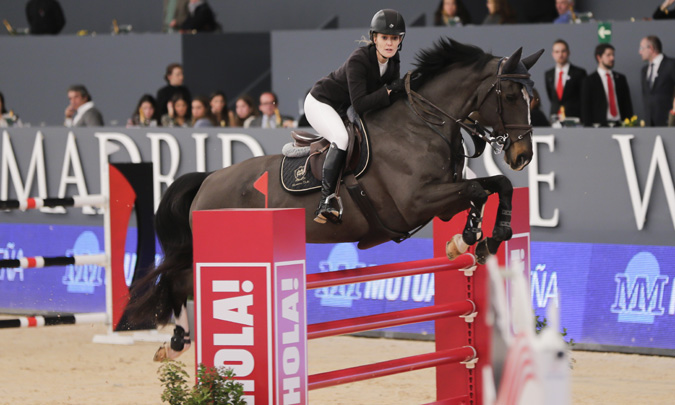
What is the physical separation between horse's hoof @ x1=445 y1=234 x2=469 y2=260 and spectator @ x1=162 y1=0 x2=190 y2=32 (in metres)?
8.93

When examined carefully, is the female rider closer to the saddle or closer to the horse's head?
the saddle

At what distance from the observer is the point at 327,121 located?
4.92 m

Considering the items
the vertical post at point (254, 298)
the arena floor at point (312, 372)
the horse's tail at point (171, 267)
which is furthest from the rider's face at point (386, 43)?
the arena floor at point (312, 372)

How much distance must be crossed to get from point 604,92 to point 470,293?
172 inches

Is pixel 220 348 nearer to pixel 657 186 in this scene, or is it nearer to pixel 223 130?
pixel 657 186

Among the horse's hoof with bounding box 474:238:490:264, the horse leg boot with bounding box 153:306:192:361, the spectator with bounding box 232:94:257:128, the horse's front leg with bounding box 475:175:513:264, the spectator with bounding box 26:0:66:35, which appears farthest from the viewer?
the spectator with bounding box 26:0:66:35

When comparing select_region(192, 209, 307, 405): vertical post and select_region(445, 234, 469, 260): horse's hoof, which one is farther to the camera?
select_region(445, 234, 469, 260): horse's hoof

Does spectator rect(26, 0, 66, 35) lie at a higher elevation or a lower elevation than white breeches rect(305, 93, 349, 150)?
higher

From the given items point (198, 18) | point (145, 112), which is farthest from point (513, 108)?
point (198, 18)

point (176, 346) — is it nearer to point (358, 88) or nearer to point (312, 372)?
point (312, 372)

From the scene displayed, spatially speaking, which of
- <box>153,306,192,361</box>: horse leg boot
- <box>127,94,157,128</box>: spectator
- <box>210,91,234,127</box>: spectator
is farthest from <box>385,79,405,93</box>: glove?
<box>127,94,157,128</box>: spectator

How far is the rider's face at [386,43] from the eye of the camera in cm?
470

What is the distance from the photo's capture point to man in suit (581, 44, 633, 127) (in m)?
8.73

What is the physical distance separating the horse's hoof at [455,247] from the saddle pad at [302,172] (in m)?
0.57
